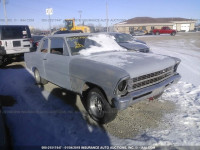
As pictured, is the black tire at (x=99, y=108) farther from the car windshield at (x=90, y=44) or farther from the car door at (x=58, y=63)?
the car windshield at (x=90, y=44)

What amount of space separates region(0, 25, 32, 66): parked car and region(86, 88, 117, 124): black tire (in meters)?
7.39

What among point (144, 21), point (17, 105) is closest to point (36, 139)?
point (17, 105)

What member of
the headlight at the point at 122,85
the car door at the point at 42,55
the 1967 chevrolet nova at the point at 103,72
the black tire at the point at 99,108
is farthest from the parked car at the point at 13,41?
the headlight at the point at 122,85

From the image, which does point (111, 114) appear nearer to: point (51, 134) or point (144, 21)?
point (51, 134)

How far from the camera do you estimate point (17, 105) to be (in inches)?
181

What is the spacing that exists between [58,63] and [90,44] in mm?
930

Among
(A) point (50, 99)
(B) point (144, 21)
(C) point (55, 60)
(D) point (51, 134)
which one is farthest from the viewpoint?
(B) point (144, 21)

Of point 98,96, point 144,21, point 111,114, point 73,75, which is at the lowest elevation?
point 111,114

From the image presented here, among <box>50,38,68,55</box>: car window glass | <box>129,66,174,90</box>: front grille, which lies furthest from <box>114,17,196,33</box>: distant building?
<box>129,66,174,90</box>: front grille

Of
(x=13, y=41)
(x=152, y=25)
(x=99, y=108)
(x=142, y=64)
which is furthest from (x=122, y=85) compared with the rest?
(x=152, y=25)

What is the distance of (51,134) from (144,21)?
60572 millimetres

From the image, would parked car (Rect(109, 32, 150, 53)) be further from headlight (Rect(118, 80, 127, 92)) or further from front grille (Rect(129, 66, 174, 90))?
headlight (Rect(118, 80, 127, 92))

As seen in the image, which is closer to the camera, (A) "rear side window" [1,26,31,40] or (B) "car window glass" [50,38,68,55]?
(B) "car window glass" [50,38,68,55]

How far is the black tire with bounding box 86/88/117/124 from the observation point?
329 centimetres
